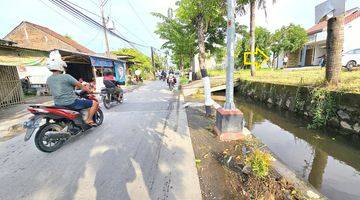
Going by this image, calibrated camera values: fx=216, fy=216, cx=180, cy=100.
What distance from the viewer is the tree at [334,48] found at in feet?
21.0

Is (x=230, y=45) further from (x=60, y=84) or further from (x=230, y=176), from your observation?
(x=60, y=84)

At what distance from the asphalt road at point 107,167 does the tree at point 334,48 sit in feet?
16.2

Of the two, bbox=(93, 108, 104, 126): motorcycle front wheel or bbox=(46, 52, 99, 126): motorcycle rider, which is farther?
bbox=(93, 108, 104, 126): motorcycle front wheel

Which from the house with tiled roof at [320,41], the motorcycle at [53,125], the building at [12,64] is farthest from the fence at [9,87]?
the house with tiled roof at [320,41]

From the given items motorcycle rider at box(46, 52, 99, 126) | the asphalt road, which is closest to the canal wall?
the asphalt road

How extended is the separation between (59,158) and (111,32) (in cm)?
1684

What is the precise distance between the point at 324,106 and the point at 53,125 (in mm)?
7285

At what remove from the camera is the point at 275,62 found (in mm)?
40594

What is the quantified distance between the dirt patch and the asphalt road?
0.63ft

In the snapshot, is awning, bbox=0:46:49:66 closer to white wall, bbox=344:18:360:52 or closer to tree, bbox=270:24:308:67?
white wall, bbox=344:18:360:52

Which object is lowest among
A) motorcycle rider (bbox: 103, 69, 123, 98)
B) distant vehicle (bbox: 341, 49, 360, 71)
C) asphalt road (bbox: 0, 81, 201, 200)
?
asphalt road (bbox: 0, 81, 201, 200)

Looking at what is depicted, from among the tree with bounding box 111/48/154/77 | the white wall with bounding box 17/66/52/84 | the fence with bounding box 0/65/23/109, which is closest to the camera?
the fence with bounding box 0/65/23/109

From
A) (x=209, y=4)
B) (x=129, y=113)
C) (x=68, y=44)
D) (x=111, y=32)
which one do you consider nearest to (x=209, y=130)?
(x=129, y=113)

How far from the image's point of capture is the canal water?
12.3 ft
